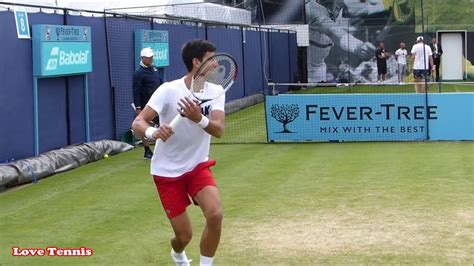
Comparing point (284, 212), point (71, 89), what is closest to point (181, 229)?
point (284, 212)

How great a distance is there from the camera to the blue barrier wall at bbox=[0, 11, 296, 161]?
481 inches

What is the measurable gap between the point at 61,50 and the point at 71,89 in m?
1.12

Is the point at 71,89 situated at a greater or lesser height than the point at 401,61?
lesser

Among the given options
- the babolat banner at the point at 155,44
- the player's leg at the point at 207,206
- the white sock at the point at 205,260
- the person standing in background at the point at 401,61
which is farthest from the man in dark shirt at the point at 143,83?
the person standing in background at the point at 401,61

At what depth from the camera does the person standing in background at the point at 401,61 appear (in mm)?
30697

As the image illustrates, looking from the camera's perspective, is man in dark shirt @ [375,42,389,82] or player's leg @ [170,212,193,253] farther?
man in dark shirt @ [375,42,389,82]

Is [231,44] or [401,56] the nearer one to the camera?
[231,44]

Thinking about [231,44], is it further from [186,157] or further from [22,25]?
[186,157]

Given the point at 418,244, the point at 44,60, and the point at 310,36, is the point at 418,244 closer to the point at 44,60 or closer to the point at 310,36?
Result: the point at 44,60

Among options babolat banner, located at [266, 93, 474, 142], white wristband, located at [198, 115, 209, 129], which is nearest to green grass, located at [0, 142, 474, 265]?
white wristband, located at [198, 115, 209, 129]

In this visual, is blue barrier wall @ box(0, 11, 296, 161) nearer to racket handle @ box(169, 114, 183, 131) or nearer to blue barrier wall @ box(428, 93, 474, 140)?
blue barrier wall @ box(428, 93, 474, 140)

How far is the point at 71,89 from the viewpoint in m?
14.5

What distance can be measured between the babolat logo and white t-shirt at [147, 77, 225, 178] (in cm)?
730

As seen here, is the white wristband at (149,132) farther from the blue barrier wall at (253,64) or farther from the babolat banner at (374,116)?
the blue barrier wall at (253,64)
